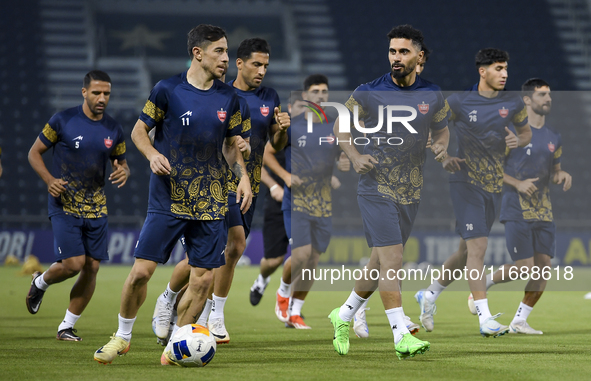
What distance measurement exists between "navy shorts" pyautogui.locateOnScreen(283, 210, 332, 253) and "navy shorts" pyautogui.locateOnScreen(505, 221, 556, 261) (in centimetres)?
202

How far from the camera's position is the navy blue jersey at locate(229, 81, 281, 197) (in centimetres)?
712

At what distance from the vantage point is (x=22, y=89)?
22.1m

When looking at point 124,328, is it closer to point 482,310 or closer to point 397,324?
point 397,324

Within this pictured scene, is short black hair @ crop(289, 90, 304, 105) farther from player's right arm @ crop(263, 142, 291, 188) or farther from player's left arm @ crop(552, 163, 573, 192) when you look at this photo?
player's left arm @ crop(552, 163, 573, 192)

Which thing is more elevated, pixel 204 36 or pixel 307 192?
pixel 204 36

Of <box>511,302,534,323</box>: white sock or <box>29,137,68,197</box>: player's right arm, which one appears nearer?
<box>29,137,68,197</box>: player's right arm

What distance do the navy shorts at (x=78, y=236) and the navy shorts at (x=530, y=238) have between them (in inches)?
168

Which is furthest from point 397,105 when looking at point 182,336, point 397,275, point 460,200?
point 182,336

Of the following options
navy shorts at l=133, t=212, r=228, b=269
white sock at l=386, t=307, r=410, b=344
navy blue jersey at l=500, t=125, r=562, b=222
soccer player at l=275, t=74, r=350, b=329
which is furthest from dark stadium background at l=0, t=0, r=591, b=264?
navy shorts at l=133, t=212, r=228, b=269

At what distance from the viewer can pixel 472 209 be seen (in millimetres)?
7422

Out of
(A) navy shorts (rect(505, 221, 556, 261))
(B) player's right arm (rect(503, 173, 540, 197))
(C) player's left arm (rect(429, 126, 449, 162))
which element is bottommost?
(A) navy shorts (rect(505, 221, 556, 261))

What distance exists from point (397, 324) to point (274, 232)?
13.9 feet

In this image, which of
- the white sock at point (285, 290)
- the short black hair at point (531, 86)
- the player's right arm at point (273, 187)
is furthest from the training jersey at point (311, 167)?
the short black hair at point (531, 86)

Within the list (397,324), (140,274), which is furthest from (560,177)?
(140,274)
